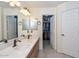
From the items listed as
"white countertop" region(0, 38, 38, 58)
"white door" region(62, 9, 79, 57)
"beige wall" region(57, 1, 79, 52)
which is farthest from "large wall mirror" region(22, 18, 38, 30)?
"white countertop" region(0, 38, 38, 58)

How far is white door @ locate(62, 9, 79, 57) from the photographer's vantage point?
17.9 ft

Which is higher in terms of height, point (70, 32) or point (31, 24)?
point (31, 24)

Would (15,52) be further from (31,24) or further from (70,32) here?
(31,24)

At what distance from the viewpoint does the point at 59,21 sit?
682 centimetres

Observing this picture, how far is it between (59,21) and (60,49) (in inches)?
56.6

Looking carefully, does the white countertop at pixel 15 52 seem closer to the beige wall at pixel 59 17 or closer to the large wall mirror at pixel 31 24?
the beige wall at pixel 59 17

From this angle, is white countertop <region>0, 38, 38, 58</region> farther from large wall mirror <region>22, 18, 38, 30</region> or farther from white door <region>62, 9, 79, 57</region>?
large wall mirror <region>22, 18, 38, 30</region>

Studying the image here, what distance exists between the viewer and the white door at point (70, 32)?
5.45m

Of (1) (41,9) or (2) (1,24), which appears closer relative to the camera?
(2) (1,24)

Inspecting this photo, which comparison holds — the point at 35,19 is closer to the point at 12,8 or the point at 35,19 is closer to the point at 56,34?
the point at 56,34

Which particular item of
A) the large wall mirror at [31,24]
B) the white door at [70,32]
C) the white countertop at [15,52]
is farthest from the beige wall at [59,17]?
the white countertop at [15,52]

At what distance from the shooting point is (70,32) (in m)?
5.84

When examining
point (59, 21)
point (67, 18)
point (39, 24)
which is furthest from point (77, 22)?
point (39, 24)

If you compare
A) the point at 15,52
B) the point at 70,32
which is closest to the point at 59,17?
the point at 70,32
